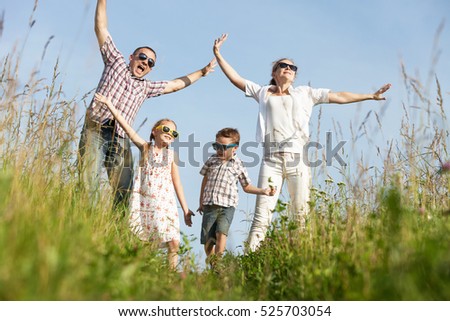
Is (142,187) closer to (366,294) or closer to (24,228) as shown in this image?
(24,228)

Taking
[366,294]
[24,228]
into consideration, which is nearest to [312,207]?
[366,294]

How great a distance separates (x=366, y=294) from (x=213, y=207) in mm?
3923

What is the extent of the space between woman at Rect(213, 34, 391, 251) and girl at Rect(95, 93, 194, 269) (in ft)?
2.83

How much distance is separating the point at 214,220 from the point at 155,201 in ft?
2.90

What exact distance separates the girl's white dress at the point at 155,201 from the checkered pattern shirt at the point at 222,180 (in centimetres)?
58

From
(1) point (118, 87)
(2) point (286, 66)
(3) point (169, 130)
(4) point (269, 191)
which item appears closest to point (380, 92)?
(2) point (286, 66)

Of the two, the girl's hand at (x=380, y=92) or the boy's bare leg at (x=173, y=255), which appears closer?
the boy's bare leg at (x=173, y=255)

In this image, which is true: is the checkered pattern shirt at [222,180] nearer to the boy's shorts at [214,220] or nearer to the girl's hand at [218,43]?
the boy's shorts at [214,220]

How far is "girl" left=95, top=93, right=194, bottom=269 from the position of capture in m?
5.58

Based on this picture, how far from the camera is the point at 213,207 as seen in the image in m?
6.42

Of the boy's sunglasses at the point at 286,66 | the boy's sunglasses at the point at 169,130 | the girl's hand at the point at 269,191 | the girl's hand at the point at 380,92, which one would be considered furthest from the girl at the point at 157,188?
the girl's hand at the point at 380,92

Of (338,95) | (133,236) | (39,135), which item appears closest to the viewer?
(39,135)

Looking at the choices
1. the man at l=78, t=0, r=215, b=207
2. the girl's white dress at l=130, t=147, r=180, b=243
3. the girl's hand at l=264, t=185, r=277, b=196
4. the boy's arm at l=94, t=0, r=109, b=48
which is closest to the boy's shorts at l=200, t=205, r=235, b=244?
the girl's white dress at l=130, t=147, r=180, b=243

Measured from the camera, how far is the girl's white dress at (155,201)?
5680 mm
